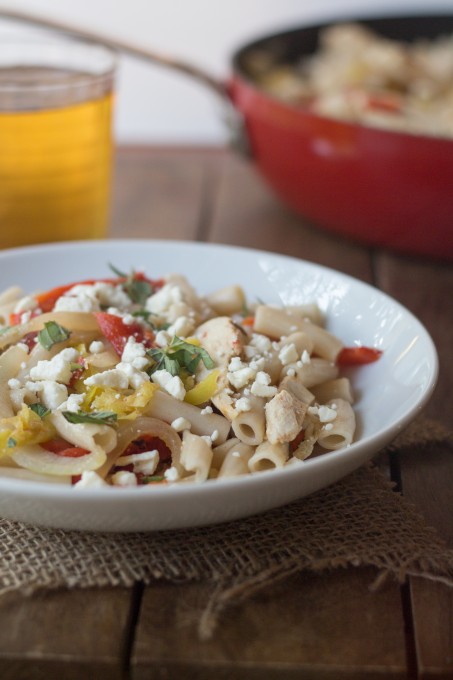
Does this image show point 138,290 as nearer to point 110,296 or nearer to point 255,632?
point 110,296

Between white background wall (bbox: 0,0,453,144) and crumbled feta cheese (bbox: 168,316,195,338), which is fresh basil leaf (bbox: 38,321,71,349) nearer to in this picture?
crumbled feta cheese (bbox: 168,316,195,338)

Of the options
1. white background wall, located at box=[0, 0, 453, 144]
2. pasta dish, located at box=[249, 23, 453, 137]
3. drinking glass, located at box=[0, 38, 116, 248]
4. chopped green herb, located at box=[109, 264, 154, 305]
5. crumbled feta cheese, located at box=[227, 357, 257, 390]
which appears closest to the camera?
crumbled feta cheese, located at box=[227, 357, 257, 390]

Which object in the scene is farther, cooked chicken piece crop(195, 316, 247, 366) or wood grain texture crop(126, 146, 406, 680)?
cooked chicken piece crop(195, 316, 247, 366)

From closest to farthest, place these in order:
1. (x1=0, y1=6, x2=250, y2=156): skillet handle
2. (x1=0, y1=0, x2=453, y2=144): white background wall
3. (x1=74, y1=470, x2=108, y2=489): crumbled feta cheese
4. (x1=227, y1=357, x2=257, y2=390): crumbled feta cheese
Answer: (x1=74, y1=470, x2=108, y2=489): crumbled feta cheese, (x1=227, y1=357, x2=257, y2=390): crumbled feta cheese, (x1=0, y1=6, x2=250, y2=156): skillet handle, (x1=0, y1=0, x2=453, y2=144): white background wall

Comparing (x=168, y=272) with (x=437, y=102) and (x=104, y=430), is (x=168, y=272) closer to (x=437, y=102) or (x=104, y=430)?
(x=104, y=430)

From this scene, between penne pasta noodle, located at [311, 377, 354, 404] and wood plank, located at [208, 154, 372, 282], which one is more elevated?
penne pasta noodle, located at [311, 377, 354, 404]

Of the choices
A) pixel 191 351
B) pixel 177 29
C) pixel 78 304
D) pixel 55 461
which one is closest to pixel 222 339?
pixel 191 351

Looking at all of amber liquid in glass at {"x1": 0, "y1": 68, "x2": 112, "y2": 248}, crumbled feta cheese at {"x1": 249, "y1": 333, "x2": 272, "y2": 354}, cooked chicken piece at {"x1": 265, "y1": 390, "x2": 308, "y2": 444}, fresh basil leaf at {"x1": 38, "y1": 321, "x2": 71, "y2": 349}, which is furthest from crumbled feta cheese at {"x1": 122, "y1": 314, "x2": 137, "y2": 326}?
amber liquid in glass at {"x1": 0, "y1": 68, "x2": 112, "y2": 248}

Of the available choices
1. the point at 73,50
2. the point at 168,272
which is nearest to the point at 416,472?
the point at 168,272
